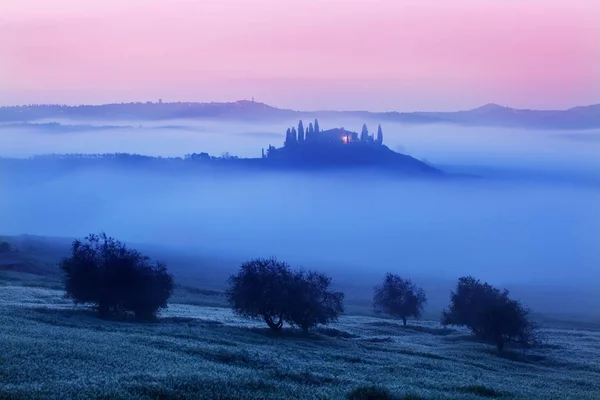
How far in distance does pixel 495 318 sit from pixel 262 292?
68.1 feet

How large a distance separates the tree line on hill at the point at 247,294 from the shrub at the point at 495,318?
87mm

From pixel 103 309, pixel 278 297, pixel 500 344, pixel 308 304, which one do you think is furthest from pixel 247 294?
pixel 500 344

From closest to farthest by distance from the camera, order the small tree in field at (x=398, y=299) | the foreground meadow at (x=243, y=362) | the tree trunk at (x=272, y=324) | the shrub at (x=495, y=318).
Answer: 1. the foreground meadow at (x=243, y=362)
2. the tree trunk at (x=272, y=324)
3. the shrub at (x=495, y=318)
4. the small tree in field at (x=398, y=299)

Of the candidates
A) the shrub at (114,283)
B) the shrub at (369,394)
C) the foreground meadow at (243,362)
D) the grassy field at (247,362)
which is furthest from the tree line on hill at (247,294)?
the shrub at (369,394)

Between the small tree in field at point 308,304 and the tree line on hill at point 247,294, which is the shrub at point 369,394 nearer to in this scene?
the tree line on hill at point 247,294

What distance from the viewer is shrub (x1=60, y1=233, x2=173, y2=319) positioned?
65.0 m

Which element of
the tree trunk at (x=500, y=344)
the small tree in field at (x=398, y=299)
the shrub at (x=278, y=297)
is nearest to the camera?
the shrub at (x=278, y=297)

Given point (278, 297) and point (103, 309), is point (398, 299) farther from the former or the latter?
point (103, 309)

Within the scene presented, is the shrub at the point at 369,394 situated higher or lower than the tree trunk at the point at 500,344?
higher

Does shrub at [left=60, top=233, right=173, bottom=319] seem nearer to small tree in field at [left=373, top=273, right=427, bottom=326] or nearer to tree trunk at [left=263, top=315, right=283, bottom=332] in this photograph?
tree trunk at [left=263, top=315, right=283, bottom=332]

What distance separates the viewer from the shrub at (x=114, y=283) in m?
65.0

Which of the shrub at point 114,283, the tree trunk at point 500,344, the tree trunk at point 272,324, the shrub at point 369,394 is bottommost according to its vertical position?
the tree trunk at point 500,344

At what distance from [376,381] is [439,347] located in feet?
87.5

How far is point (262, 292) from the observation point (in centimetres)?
6538
